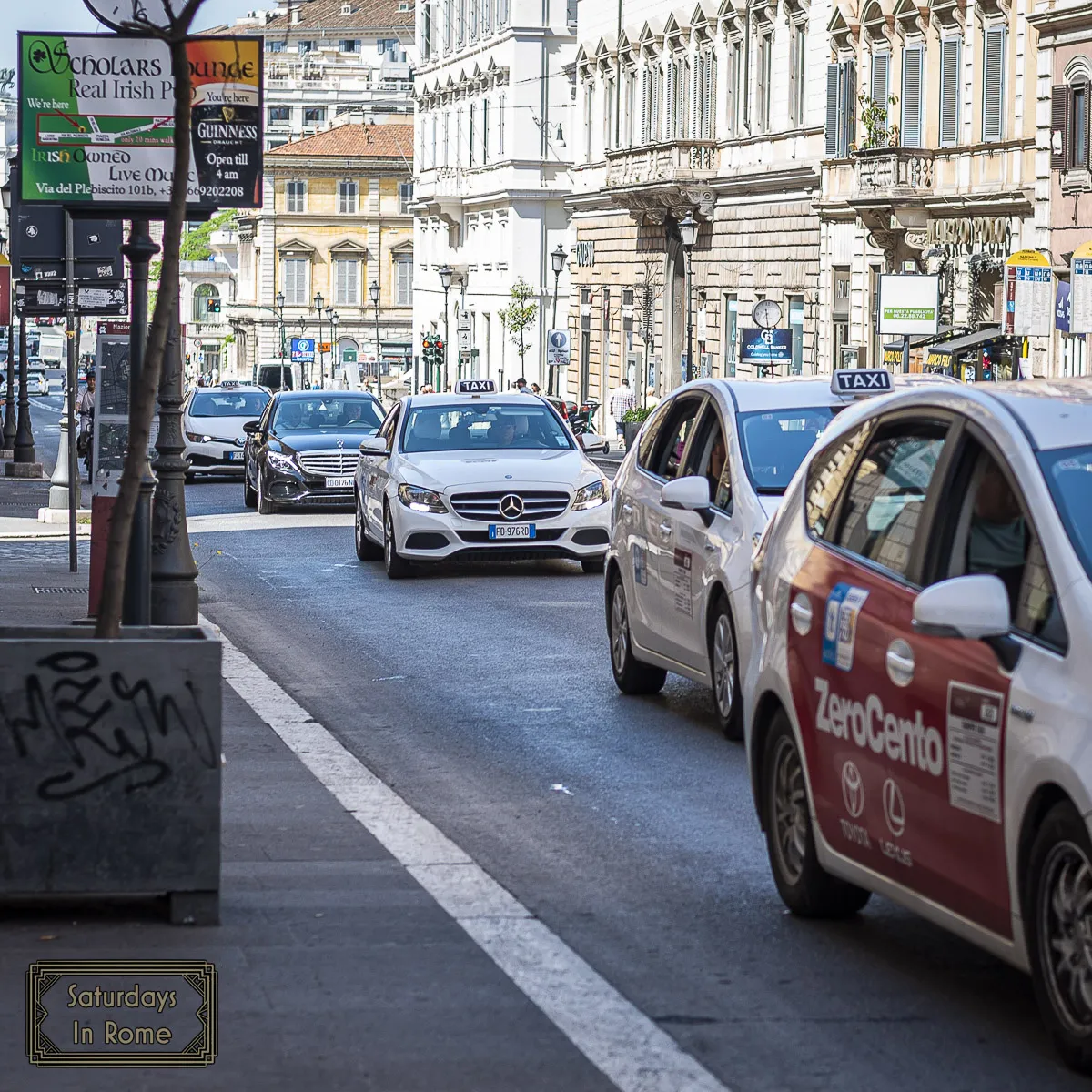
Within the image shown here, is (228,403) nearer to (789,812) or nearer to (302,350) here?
(789,812)

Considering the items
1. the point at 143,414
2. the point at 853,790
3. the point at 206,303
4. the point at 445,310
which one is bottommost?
the point at 853,790

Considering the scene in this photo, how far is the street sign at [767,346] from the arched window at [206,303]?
12113 centimetres

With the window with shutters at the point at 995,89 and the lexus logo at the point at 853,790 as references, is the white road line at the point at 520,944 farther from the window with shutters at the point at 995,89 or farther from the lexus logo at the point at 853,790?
the window with shutters at the point at 995,89

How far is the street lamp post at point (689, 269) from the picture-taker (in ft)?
196

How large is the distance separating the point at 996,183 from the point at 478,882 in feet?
126

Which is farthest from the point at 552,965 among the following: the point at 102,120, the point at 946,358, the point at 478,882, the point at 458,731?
the point at 946,358

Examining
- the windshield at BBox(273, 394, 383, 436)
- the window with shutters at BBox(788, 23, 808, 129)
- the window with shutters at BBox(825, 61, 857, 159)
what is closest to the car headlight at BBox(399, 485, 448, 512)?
→ the windshield at BBox(273, 394, 383, 436)

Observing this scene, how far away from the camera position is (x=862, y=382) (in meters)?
11.5

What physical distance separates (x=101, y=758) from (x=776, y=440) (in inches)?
244

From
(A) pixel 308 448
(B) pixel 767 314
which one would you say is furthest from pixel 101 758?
(B) pixel 767 314

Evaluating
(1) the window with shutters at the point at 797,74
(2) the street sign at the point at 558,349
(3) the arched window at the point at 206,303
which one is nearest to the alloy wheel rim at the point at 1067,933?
(1) the window with shutters at the point at 797,74

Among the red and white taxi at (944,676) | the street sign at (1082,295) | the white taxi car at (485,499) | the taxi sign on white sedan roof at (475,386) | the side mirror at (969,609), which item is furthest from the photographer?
the taxi sign on white sedan roof at (475,386)

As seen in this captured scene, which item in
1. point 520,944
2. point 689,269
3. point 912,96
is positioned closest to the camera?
point 520,944

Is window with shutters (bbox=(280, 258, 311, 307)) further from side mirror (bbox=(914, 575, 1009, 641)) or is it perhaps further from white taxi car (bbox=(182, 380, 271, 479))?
side mirror (bbox=(914, 575, 1009, 641))
